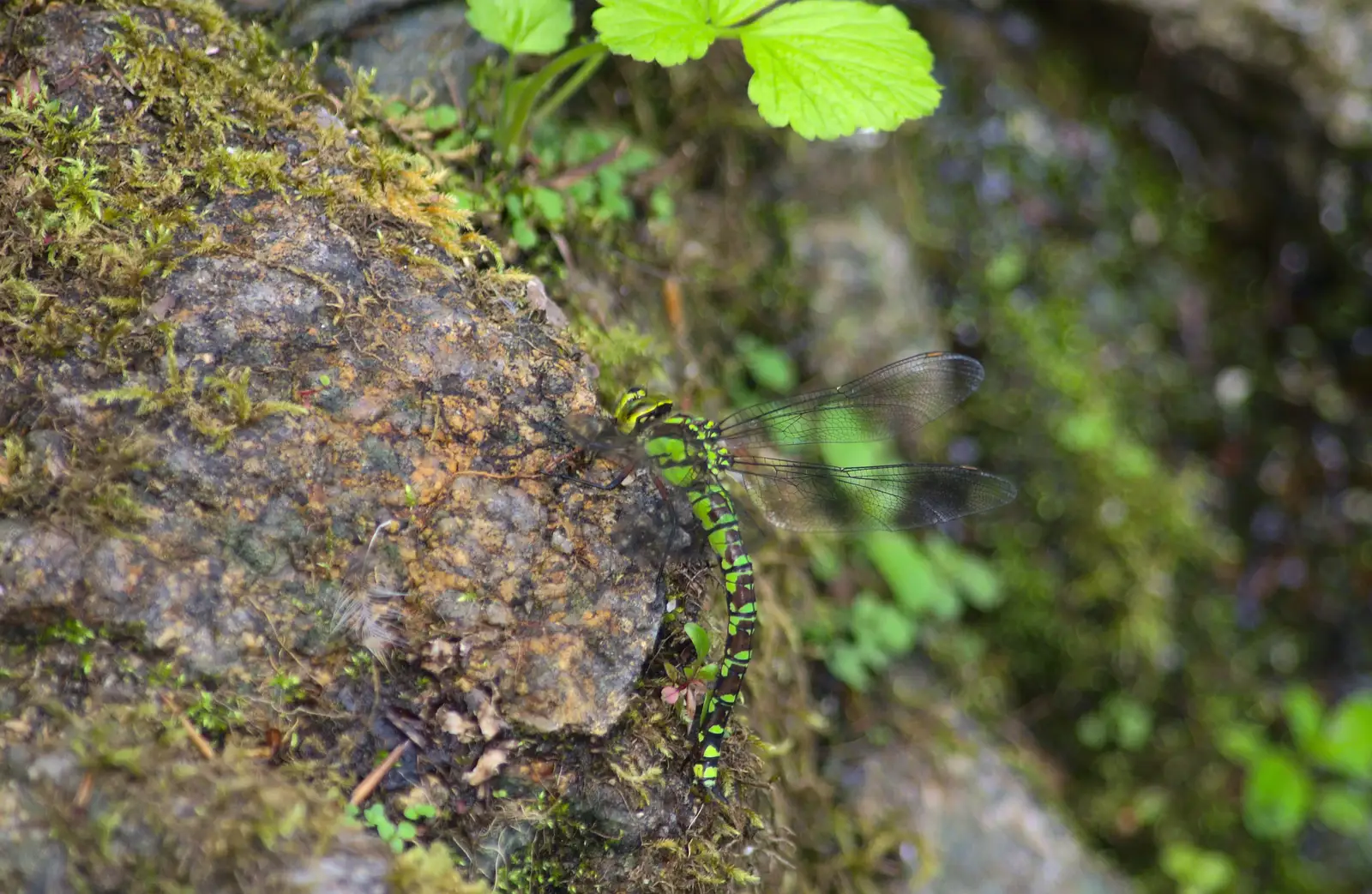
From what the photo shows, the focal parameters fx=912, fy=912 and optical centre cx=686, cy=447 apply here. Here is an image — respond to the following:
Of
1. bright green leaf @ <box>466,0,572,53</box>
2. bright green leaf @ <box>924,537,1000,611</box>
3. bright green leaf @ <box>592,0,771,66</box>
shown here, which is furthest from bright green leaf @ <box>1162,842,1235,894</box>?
bright green leaf @ <box>466,0,572,53</box>

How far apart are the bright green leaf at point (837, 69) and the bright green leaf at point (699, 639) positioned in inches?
54.0

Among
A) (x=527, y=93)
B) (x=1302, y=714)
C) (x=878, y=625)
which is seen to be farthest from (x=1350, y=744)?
(x=527, y=93)

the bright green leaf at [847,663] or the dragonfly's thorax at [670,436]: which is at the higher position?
the dragonfly's thorax at [670,436]

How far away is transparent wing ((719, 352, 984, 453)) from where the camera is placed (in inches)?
114

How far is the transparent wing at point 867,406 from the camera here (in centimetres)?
289

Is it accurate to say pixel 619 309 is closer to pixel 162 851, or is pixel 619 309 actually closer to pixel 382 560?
pixel 382 560

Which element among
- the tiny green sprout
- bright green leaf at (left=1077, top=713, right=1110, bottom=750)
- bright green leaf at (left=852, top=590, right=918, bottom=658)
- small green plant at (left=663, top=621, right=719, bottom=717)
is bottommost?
bright green leaf at (left=1077, top=713, right=1110, bottom=750)

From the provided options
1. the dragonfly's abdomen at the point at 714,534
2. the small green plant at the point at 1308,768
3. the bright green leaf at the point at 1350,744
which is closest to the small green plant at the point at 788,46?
the dragonfly's abdomen at the point at 714,534

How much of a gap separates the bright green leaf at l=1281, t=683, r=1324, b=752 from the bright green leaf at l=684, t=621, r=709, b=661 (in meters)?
4.47

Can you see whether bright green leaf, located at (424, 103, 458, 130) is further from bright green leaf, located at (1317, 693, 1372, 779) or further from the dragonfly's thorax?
bright green leaf, located at (1317, 693, 1372, 779)

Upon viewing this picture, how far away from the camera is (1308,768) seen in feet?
16.6

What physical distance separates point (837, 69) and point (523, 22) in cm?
95

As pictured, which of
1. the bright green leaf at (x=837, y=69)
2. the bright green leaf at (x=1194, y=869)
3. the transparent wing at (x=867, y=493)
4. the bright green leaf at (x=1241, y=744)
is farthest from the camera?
the bright green leaf at (x=1241, y=744)

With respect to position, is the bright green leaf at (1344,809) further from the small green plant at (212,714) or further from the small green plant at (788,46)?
the small green plant at (212,714)
